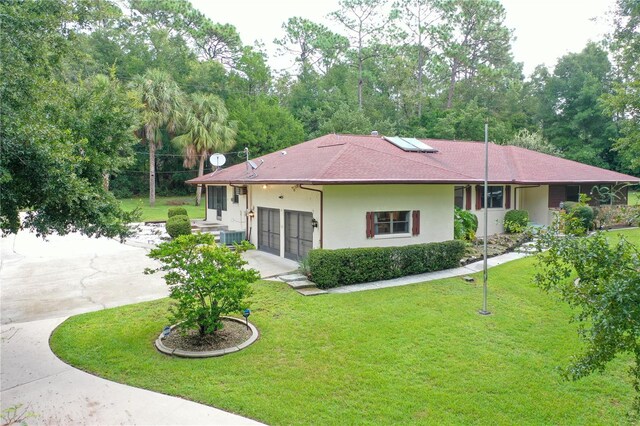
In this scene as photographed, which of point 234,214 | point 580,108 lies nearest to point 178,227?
point 234,214

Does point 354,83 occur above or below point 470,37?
below

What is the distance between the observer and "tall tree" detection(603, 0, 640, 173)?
44.6ft

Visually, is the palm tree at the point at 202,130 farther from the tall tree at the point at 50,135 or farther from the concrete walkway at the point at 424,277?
the concrete walkway at the point at 424,277

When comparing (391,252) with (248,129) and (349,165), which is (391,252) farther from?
(248,129)

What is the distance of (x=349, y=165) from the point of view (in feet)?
41.6

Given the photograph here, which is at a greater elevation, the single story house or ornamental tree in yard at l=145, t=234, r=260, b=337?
the single story house

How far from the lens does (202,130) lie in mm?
28219

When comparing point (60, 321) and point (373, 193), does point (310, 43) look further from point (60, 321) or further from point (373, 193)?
point (60, 321)

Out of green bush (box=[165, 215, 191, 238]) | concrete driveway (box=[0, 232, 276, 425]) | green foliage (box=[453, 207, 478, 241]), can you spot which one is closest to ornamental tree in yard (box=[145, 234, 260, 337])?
concrete driveway (box=[0, 232, 276, 425])

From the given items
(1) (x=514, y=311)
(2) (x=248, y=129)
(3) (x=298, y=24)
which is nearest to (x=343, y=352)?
(1) (x=514, y=311)

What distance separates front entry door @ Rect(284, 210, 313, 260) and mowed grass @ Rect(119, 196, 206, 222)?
1201 cm

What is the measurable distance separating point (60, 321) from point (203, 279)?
351 cm

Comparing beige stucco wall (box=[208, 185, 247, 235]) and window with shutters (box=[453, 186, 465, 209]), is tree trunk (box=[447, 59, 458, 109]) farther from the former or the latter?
beige stucco wall (box=[208, 185, 247, 235])

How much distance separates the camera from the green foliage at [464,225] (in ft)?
48.9
